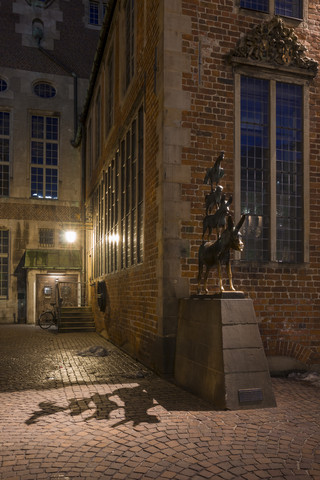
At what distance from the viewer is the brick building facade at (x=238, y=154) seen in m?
8.09

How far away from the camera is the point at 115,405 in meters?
6.02

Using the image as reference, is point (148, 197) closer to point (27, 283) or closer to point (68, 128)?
point (27, 283)

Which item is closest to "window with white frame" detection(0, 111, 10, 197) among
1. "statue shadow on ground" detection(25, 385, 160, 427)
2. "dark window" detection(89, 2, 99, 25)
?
"dark window" detection(89, 2, 99, 25)

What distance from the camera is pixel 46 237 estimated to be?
2206cm

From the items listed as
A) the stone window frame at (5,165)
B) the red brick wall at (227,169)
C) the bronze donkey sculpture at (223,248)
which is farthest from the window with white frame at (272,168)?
the stone window frame at (5,165)

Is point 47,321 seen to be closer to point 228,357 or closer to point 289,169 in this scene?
point 289,169

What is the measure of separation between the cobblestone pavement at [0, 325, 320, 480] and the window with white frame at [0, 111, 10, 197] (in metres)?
15.9

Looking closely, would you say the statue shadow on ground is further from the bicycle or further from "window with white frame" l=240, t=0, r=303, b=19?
the bicycle

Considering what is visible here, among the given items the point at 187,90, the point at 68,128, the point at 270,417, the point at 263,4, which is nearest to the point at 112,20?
the point at 263,4

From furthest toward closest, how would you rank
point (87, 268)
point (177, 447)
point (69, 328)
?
point (87, 268) < point (69, 328) < point (177, 447)

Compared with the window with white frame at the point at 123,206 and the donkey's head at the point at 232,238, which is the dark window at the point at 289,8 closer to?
the window with white frame at the point at 123,206

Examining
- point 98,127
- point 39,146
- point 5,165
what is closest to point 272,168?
point 98,127

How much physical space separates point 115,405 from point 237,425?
168 centimetres

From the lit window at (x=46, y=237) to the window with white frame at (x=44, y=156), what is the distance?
1.73m
